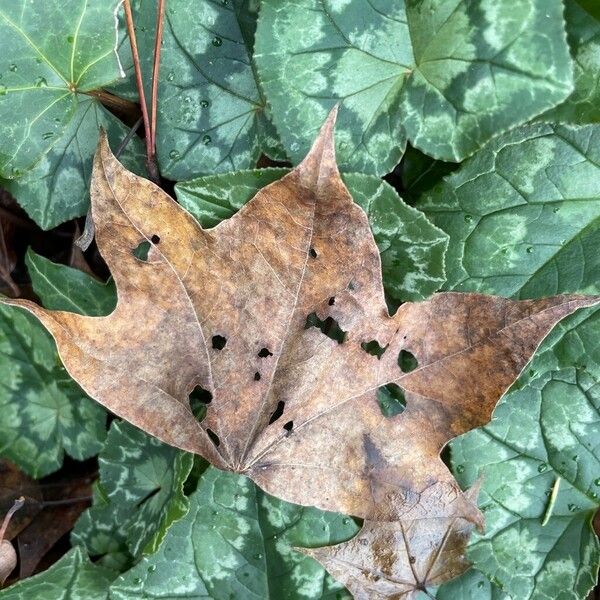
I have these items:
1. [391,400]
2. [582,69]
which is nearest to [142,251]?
[391,400]

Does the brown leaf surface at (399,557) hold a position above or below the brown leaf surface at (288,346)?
below

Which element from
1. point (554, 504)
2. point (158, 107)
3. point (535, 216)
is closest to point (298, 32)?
point (158, 107)

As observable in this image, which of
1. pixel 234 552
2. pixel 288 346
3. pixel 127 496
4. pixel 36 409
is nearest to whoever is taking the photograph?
pixel 288 346

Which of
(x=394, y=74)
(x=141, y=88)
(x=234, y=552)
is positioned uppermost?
(x=141, y=88)

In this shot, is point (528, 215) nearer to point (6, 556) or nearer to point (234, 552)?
point (234, 552)

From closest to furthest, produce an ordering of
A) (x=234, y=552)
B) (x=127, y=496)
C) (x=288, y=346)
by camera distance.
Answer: (x=288, y=346) → (x=234, y=552) → (x=127, y=496)

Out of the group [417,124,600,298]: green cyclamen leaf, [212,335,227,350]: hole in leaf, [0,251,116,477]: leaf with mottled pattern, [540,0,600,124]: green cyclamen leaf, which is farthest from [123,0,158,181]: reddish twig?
[540,0,600,124]: green cyclamen leaf

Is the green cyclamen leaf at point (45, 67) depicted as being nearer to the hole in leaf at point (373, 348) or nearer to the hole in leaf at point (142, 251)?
the hole in leaf at point (142, 251)

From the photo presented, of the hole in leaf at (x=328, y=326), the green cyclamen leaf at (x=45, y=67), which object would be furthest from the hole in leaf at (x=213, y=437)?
the green cyclamen leaf at (x=45, y=67)
